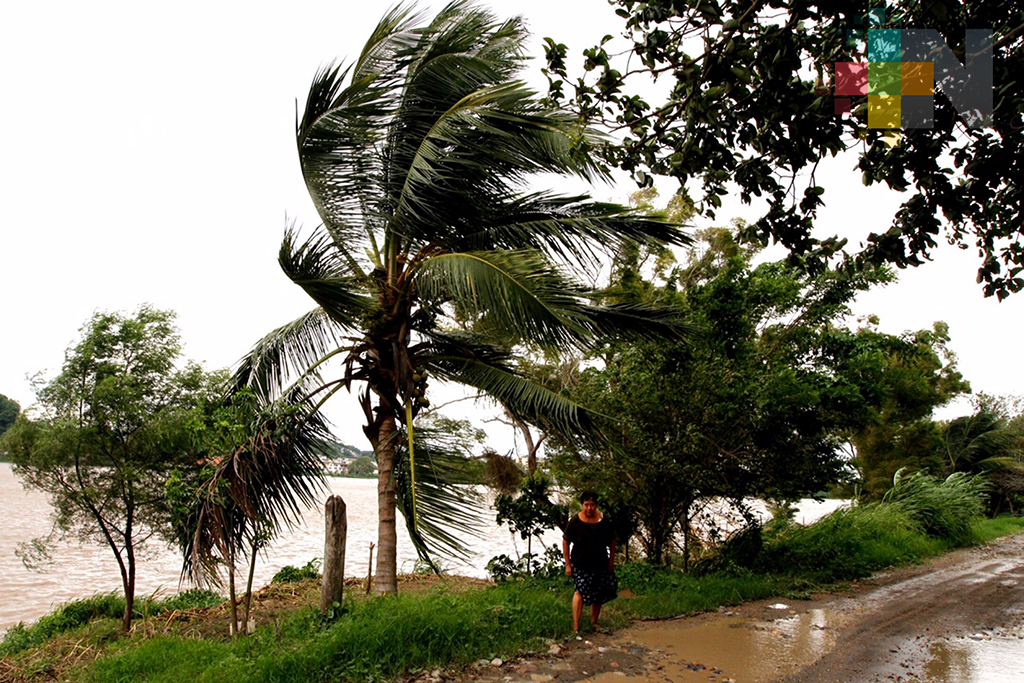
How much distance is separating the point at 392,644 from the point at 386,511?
242 cm

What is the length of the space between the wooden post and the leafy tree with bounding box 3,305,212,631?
114 inches

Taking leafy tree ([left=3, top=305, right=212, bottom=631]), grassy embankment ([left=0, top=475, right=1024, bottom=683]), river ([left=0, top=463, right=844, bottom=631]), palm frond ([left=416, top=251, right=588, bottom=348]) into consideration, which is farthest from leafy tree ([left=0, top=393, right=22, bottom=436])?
palm frond ([left=416, top=251, right=588, bottom=348])

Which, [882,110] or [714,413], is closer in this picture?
[882,110]

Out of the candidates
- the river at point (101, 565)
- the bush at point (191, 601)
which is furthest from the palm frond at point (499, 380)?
the bush at point (191, 601)

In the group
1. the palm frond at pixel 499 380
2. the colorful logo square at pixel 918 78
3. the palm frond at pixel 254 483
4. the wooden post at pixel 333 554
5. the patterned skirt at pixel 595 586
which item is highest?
the colorful logo square at pixel 918 78

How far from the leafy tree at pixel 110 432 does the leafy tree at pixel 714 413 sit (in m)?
5.08

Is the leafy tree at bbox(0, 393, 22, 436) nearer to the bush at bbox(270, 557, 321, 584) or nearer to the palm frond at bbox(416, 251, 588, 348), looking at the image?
the bush at bbox(270, 557, 321, 584)

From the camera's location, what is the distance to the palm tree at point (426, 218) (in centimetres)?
745

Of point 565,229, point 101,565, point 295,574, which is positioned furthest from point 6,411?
point 565,229

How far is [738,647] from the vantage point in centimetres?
643

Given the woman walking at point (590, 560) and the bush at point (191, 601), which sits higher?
the woman walking at point (590, 560)

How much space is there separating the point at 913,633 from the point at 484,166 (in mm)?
6564

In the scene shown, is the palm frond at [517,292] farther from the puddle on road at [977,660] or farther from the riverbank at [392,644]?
the puddle on road at [977,660]

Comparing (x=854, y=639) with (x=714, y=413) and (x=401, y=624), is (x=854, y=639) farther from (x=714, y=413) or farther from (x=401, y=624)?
(x=401, y=624)
